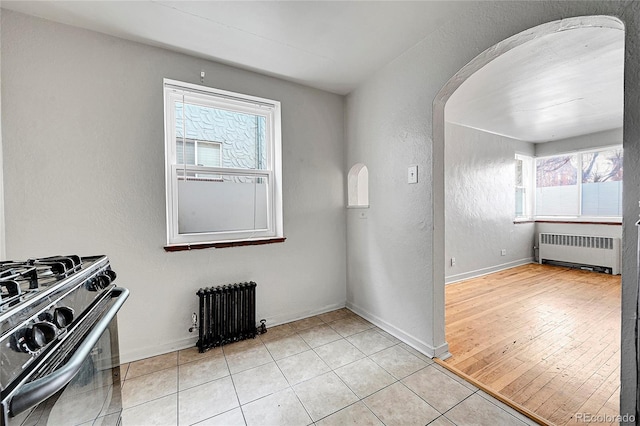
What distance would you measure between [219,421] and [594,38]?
3.67 meters

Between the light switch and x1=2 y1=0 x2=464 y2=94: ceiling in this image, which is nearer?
x1=2 y1=0 x2=464 y2=94: ceiling

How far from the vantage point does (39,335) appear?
604 millimetres

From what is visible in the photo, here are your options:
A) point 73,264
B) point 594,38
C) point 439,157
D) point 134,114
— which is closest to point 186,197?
point 134,114

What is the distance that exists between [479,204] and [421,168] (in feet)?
9.20

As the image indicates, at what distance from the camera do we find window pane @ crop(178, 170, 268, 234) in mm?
2275

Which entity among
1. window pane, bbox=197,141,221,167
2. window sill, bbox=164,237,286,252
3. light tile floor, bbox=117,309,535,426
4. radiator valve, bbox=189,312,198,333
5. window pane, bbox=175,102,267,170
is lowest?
light tile floor, bbox=117,309,535,426

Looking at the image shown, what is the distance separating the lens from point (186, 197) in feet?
7.46

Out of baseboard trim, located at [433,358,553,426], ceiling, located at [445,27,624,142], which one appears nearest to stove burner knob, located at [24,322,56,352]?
baseboard trim, located at [433,358,553,426]

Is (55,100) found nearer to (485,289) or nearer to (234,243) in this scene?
(234,243)

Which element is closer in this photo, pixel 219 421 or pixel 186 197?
pixel 219 421

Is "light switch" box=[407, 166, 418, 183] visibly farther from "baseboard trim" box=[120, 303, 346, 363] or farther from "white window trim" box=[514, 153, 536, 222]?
"white window trim" box=[514, 153, 536, 222]

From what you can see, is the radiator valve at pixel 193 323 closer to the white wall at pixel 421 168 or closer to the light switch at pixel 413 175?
the white wall at pixel 421 168

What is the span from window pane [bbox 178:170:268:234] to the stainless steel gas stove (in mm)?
1211

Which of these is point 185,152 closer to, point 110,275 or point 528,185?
point 110,275
